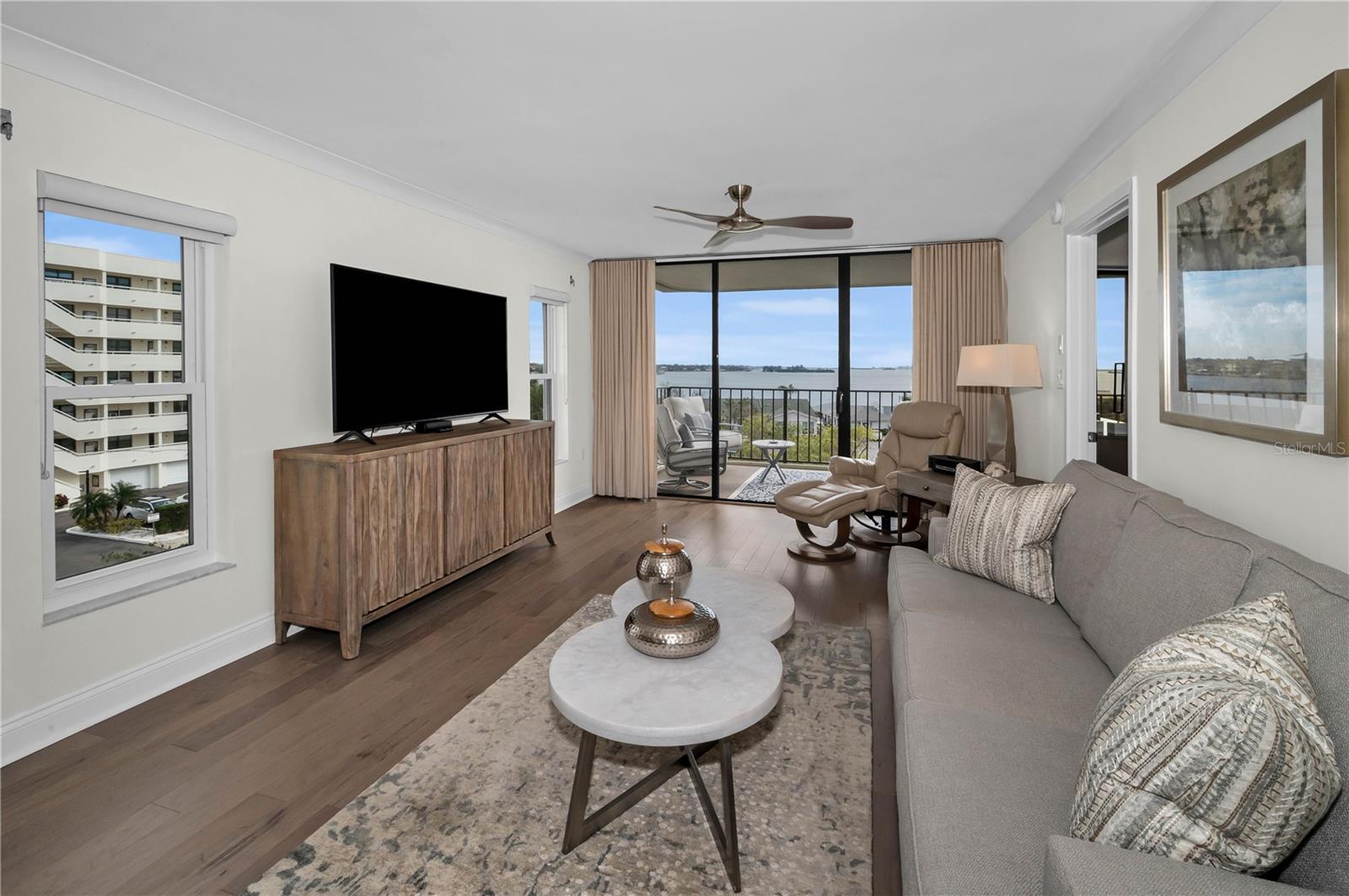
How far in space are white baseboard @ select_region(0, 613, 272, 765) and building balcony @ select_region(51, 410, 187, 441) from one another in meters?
0.91

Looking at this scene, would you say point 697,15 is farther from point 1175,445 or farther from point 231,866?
point 231,866

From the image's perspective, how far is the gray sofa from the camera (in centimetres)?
99

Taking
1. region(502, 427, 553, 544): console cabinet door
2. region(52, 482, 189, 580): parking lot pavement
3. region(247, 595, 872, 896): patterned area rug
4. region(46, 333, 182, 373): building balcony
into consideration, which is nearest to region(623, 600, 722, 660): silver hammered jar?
region(247, 595, 872, 896): patterned area rug

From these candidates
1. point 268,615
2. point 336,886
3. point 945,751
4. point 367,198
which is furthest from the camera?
point 367,198

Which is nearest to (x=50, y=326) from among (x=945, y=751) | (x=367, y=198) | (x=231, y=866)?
(x=367, y=198)

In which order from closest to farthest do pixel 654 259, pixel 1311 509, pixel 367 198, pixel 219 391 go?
pixel 1311 509 < pixel 219 391 < pixel 367 198 < pixel 654 259

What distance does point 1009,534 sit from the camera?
247 cm

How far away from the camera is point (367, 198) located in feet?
Result: 12.0

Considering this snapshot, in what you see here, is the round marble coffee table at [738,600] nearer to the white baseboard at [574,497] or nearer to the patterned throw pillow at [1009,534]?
the patterned throw pillow at [1009,534]

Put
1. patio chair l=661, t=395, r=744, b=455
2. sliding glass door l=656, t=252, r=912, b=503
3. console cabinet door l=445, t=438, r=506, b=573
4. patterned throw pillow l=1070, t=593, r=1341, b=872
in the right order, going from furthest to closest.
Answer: patio chair l=661, t=395, r=744, b=455, sliding glass door l=656, t=252, r=912, b=503, console cabinet door l=445, t=438, r=506, b=573, patterned throw pillow l=1070, t=593, r=1341, b=872

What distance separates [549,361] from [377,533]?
3.22 m

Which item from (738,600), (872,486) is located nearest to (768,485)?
(872,486)

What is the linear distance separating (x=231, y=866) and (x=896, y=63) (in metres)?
3.21

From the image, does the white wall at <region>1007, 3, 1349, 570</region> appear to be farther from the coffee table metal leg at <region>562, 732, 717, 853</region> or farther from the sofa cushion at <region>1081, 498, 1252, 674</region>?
the coffee table metal leg at <region>562, 732, 717, 853</region>
